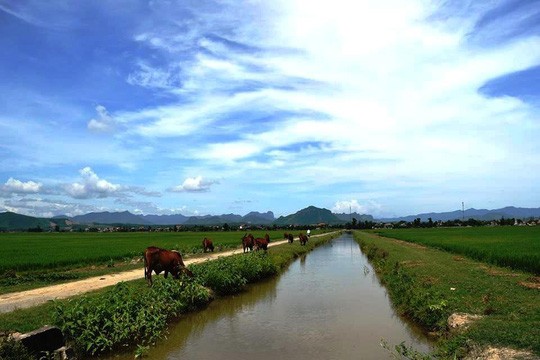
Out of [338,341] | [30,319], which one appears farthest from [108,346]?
[338,341]

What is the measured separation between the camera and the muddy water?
11.0 metres

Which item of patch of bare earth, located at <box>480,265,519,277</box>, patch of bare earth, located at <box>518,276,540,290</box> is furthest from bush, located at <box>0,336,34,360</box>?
patch of bare earth, located at <box>480,265,519,277</box>

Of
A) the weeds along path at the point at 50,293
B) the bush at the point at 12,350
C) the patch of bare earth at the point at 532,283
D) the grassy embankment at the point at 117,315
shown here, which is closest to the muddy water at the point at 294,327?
the grassy embankment at the point at 117,315

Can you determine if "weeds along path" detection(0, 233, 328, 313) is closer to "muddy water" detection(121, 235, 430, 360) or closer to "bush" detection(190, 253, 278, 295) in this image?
"bush" detection(190, 253, 278, 295)

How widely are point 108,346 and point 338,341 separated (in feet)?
20.2

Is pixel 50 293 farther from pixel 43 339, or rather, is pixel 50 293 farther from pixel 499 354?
pixel 499 354

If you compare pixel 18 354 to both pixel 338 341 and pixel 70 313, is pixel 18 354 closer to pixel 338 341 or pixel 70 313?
pixel 70 313

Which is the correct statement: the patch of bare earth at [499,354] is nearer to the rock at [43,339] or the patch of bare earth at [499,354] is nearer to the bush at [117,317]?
the bush at [117,317]

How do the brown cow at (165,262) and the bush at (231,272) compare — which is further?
the bush at (231,272)

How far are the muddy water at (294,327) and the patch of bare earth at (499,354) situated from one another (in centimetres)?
239

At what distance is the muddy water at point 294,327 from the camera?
11.0 meters

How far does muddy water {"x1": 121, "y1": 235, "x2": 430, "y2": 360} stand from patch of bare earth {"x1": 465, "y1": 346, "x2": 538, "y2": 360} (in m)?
2.39

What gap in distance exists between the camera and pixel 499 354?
8.32 meters

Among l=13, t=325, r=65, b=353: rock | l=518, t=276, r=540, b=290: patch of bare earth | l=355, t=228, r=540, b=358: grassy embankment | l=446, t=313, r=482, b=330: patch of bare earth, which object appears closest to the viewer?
l=13, t=325, r=65, b=353: rock
